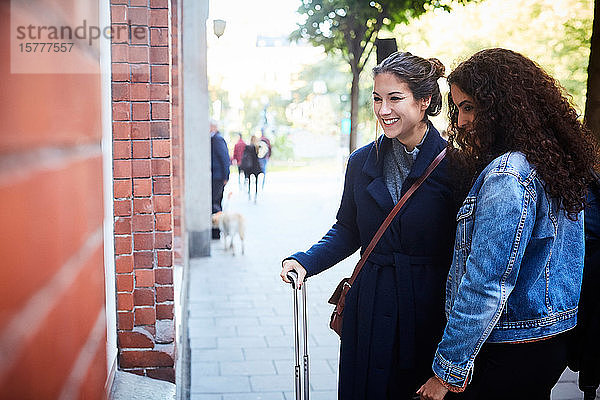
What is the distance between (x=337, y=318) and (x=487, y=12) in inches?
810

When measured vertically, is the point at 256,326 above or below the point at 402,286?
below

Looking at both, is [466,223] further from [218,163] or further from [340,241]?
[218,163]

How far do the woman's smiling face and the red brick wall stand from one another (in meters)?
1.41

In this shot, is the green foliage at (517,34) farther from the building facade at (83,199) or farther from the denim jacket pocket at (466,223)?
the denim jacket pocket at (466,223)

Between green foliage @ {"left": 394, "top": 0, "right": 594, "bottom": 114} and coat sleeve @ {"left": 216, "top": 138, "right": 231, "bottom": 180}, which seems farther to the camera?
green foliage @ {"left": 394, "top": 0, "right": 594, "bottom": 114}

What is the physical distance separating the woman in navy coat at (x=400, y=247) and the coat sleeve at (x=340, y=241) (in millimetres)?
63

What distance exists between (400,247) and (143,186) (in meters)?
1.57

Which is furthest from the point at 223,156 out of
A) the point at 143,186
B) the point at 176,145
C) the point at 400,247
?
the point at 400,247

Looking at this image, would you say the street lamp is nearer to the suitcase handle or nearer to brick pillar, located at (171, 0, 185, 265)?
brick pillar, located at (171, 0, 185, 265)

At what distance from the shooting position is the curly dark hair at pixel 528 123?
222cm

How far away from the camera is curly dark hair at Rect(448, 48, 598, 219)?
87.6 inches

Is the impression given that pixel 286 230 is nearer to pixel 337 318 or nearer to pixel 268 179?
pixel 337 318

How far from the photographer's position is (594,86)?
5.42 m

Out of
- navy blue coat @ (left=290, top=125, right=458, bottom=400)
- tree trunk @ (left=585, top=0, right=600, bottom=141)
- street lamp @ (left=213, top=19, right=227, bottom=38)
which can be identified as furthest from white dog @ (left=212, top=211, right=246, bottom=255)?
navy blue coat @ (left=290, top=125, right=458, bottom=400)
